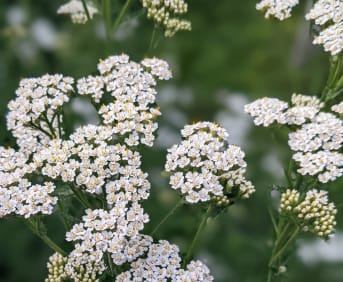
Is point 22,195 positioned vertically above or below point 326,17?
below

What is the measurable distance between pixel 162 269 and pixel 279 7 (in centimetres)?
189

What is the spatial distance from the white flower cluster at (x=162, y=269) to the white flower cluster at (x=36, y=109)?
3.02 feet

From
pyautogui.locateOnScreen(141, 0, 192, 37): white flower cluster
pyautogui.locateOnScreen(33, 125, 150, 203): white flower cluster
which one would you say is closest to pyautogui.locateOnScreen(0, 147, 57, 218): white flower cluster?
pyautogui.locateOnScreen(33, 125, 150, 203): white flower cluster

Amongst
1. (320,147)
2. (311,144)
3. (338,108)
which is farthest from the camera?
(338,108)

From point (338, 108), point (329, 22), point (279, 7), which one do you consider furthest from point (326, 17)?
point (338, 108)

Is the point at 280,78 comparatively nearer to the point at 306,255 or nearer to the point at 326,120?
the point at 306,255

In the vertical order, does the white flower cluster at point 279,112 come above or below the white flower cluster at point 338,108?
below

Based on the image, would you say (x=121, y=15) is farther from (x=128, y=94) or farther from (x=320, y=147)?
(x=320, y=147)

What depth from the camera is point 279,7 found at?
434cm

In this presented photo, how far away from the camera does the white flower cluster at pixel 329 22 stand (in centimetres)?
396

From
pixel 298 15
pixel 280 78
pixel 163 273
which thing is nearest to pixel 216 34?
pixel 280 78

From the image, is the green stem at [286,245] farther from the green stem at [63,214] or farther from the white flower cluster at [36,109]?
the white flower cluster at [36,109]

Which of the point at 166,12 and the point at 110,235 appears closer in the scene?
the point at 110,235

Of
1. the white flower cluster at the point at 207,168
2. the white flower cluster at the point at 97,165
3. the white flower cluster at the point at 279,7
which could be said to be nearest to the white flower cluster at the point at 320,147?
the white flower cluster at the point at 207,168
